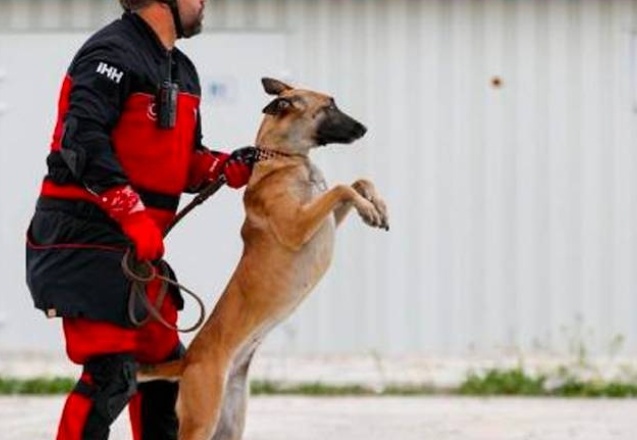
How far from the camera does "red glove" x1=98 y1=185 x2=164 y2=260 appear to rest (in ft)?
18.6

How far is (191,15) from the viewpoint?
6070 mm

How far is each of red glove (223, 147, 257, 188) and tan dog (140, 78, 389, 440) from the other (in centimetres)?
3

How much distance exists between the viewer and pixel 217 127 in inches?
427

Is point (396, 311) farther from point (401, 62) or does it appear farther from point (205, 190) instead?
point (205, 190)

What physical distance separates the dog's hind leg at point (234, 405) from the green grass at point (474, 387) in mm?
3198

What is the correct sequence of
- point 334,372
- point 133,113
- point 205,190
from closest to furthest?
point 133,113
point 205,190
point 334,372

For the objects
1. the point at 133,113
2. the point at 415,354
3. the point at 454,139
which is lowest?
the point at 415,354

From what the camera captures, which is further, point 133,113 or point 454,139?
point 454,139

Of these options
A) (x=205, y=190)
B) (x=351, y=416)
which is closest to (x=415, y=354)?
(x=351, y=416)

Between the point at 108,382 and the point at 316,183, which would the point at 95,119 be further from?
→ the point at 316,183

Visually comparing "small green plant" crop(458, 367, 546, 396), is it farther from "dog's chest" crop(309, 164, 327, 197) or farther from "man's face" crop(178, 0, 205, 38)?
"man's face" crop(178, 0, 205, 38)

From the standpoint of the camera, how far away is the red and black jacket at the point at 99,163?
18.7ft

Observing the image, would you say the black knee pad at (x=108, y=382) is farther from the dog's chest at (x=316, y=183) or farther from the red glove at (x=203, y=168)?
the dog's chest at (x=316, y=183)

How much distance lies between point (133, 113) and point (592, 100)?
5.49 metres
